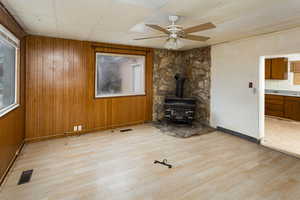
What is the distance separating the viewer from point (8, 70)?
2.99 metres

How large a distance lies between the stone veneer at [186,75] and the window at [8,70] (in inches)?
144

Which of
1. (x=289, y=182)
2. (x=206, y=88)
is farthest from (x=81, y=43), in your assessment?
(x=289, y=182)

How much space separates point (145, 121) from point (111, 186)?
3420mm

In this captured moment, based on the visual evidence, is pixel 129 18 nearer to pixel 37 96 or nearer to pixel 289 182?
pixel 37 96

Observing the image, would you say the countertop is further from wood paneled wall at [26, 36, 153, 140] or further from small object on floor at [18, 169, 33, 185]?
small object on floor at [18, 169, 33, 185]

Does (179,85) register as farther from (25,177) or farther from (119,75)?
(25,177)

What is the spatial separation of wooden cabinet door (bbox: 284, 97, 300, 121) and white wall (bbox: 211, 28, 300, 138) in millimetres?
2725

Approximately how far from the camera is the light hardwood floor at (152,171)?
2227mm

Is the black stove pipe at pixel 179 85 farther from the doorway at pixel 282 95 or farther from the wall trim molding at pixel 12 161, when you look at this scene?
the wall trim molding at pixel 12 161

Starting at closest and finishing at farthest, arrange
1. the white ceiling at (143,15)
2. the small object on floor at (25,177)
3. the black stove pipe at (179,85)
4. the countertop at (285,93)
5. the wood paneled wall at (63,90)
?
the white ceiling at (143,15), the small object on floor at (25,177), the wood paneled wall at (63,90), the black stove pipe at (179,85), the countertop at (285,93)

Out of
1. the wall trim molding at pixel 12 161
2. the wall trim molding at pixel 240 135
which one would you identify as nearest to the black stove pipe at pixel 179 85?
the wall trim molding at pixel 240 135

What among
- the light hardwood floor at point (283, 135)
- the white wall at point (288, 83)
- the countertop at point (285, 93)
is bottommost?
the light hardwood floor at point (283, 135)

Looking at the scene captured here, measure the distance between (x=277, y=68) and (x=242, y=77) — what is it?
3.13 meters

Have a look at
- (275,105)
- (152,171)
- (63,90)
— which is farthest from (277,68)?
(63,90)
